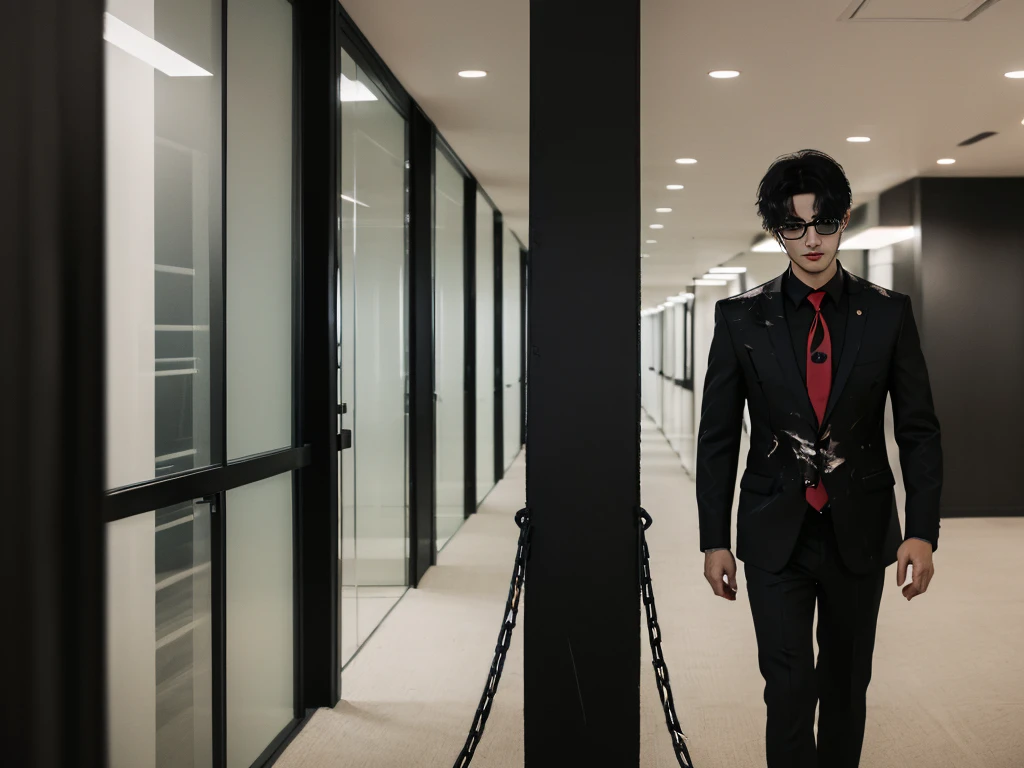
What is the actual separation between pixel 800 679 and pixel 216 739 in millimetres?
1556

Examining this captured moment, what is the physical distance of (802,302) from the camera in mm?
2152

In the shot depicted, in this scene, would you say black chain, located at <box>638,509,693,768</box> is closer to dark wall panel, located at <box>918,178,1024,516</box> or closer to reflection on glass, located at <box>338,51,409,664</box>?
reflection on glass, located at <box>338,51,409,664</box>

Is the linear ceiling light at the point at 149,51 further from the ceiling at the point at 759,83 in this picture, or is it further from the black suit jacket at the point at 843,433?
the ceiling at the point at 759,83

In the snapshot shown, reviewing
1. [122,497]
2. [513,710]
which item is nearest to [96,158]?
[122,497]

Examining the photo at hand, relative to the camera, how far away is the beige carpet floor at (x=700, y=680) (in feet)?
10.6

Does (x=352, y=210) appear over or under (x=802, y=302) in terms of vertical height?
over

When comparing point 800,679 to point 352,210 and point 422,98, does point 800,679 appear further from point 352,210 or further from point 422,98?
point 422,98

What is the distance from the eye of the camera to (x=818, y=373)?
6.91ft

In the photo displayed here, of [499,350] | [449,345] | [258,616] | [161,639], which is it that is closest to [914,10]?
[258,616]

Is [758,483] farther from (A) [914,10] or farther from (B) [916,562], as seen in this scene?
(A) [914,10]

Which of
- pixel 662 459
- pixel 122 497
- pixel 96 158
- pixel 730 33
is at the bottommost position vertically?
pixel 662 459

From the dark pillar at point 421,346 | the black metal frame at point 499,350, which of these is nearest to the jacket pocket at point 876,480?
the dark pillar at point 421,346

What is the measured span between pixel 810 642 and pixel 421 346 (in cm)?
401

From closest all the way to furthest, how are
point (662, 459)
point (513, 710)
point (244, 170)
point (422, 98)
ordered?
point (244, 170) < point (513, 710) < point (422, 98) < point (662, 459)
